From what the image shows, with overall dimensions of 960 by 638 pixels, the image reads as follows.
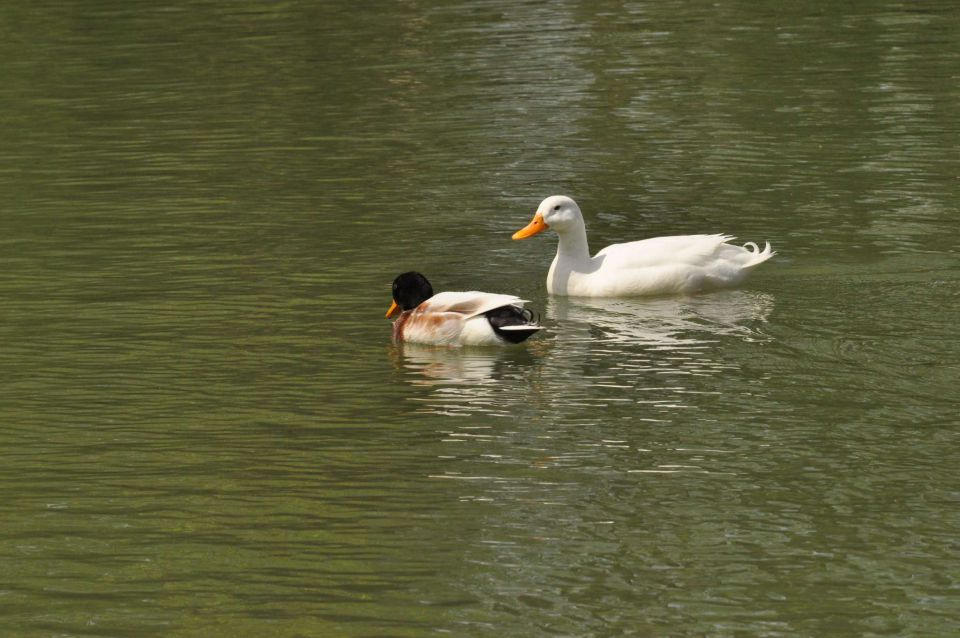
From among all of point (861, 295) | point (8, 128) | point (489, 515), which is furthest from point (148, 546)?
point (8, 128)

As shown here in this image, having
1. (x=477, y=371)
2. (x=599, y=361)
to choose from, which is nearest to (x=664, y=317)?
(x=599, y=361)

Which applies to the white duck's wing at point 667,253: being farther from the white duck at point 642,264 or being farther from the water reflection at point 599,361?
the water reflection at point 599,361

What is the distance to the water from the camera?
788cm

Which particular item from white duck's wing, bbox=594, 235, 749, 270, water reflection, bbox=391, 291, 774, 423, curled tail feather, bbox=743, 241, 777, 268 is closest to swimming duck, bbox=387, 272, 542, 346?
water reflection, bbox=391, 291, 774, 423

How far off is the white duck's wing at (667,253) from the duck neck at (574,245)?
0.19 metres

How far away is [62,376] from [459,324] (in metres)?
2.74

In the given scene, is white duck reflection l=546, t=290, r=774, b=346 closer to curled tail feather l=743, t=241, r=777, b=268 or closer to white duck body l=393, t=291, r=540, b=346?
curled tail feather l=743, t=241, r=777, b=268

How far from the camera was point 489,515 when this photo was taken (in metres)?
8.67

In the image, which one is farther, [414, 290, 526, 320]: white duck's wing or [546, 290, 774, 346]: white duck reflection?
[546, 290, 774, 346]: white duck reflection

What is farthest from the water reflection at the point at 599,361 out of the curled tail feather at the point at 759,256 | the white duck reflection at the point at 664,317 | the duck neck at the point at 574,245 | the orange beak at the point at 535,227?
the orange beak at the point at 535,227

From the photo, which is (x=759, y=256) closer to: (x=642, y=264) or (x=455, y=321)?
(x=642, y=264)

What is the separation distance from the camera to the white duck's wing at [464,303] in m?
12.0

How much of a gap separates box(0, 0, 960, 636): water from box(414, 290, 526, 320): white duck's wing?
341 mm

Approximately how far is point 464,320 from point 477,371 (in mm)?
529
